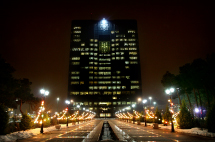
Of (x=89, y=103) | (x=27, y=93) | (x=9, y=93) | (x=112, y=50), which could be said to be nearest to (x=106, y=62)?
(x=112, y=50)

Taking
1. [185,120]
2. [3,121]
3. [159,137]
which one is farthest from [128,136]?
[3,121]

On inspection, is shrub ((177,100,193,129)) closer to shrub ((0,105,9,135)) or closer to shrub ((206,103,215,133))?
shrub ((206,103,215,133))

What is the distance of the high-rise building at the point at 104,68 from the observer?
160125 millimetres

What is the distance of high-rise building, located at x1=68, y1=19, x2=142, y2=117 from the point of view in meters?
160

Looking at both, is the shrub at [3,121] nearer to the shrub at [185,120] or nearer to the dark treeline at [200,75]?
the shrub at [185,120]

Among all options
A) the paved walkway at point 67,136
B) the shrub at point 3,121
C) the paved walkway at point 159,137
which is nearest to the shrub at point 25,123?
the paved walkway at point 67,136

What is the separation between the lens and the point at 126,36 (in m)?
184

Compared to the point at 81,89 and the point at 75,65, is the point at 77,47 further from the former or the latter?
the point at 81,89

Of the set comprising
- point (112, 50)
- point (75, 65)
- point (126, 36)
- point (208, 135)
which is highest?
point (126, 36)

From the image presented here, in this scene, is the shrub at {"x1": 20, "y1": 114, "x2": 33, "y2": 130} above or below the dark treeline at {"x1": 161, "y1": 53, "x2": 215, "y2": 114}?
below

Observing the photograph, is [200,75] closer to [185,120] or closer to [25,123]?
[185,120]

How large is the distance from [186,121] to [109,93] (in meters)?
136

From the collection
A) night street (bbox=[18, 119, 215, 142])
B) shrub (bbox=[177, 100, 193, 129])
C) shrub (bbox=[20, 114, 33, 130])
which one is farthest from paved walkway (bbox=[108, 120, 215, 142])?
shrub (bbox=[20, 114, 33, 130])

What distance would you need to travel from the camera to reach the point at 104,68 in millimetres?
169875
